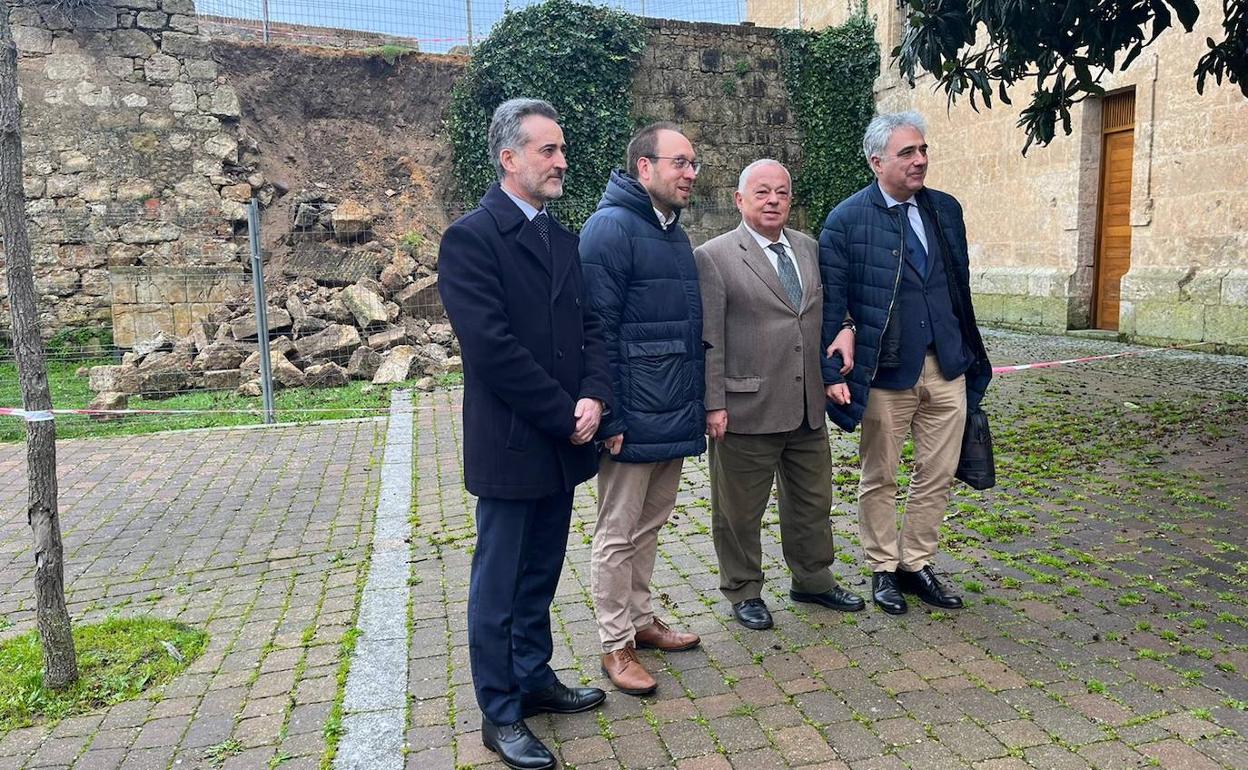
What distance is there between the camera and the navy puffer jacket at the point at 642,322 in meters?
3.29

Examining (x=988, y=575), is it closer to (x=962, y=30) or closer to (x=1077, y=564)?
(x=1077, y=564)

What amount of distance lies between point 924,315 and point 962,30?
1.76m

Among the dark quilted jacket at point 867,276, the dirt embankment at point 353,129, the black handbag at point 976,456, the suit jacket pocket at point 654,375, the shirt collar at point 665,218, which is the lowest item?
the black handbag at point 976,456

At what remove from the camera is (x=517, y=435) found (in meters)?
2.81

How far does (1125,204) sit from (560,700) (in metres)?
12.4

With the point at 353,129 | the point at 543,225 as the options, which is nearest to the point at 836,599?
the point at 543,225

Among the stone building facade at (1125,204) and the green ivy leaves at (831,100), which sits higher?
the green ivy leaves at (831,100)

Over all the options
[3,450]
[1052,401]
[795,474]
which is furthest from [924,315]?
[3,450]

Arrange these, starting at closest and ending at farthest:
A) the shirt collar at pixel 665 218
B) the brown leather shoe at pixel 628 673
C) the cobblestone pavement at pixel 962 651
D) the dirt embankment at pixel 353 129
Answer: the cobblestone pavement at pixel 962 651, the brown leather shoe at pixel 628 673, the shirt collar at pixel 665 218, the dirt embankment at pixel 353 129

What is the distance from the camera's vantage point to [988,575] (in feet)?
13.9

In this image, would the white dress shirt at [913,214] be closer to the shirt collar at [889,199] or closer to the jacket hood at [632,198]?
the shirt collar at [889,199]

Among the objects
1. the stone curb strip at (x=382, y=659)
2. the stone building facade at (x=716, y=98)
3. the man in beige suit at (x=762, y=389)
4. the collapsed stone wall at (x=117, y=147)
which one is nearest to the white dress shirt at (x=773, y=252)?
the man in beige suit at (x=762, y=389)

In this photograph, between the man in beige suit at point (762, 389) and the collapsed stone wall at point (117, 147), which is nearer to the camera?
the man in beige suit at point (762, 389)

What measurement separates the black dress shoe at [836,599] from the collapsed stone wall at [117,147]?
1136 centimetres
